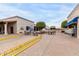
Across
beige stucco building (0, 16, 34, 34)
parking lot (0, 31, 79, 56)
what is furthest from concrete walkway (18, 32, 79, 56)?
beige stucco building (0, 16, 34, 34)

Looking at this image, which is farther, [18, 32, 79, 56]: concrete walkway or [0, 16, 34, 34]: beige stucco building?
[0, 16, 34, 34]: beige stucco building

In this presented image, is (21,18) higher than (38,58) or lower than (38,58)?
higher

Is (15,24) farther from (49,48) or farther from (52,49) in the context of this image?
(52,49)

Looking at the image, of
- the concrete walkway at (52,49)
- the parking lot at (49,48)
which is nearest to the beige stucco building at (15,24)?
the parking lot at (49,48)

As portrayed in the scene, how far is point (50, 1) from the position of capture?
28.5 ft

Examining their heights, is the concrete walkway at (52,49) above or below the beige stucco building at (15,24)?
below

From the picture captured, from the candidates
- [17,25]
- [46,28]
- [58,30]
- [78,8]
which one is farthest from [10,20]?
[78,8]

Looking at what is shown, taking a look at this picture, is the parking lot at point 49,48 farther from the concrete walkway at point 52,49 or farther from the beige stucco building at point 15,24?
the beige stucco building at point 15,24

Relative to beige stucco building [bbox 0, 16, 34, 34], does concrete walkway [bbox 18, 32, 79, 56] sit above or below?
below

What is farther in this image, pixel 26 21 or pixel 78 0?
pixel 26 21

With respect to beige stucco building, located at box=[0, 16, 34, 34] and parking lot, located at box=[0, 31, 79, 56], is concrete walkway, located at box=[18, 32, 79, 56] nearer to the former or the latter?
parking lot, located at box=[0, 31, 79, 56]

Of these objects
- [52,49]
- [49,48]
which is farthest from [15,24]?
[52,49]

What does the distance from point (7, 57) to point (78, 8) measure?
14.8 metres

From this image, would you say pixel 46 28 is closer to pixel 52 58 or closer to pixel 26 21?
pixel 26 21
